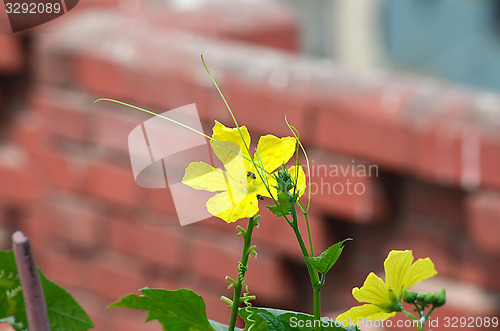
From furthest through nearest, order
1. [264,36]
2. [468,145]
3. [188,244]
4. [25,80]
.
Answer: [264,36]
[25,80]
[188,244]
[468,145]

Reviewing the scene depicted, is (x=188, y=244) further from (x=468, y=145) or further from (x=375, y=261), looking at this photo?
(x=468, y=145)

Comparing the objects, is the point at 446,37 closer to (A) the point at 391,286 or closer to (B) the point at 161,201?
(B) the point at 161,201

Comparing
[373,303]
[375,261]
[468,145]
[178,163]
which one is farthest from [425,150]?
[373,303]

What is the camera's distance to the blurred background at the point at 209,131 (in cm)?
92

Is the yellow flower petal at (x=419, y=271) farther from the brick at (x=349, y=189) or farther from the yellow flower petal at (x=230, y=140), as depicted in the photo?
the brick at (x=349, y=189)

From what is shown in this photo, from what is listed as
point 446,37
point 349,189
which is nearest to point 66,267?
point 349,189

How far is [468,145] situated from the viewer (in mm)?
856

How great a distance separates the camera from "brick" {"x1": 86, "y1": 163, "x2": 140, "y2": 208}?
3.75ft

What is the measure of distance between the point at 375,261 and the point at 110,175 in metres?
0.39

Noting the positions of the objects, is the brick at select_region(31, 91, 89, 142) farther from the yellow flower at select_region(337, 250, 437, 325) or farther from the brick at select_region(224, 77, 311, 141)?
the yellow flower at select_region(337, 250, 437, 325)

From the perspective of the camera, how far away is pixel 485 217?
0.88m

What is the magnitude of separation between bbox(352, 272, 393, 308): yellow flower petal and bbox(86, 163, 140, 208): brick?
88cm

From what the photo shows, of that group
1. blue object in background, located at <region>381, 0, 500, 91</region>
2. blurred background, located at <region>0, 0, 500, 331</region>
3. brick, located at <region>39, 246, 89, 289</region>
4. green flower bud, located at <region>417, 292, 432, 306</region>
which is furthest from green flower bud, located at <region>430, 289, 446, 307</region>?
blue object in background, located at <region>381, 0, 500, 91</region>

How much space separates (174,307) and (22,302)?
0.09 m
